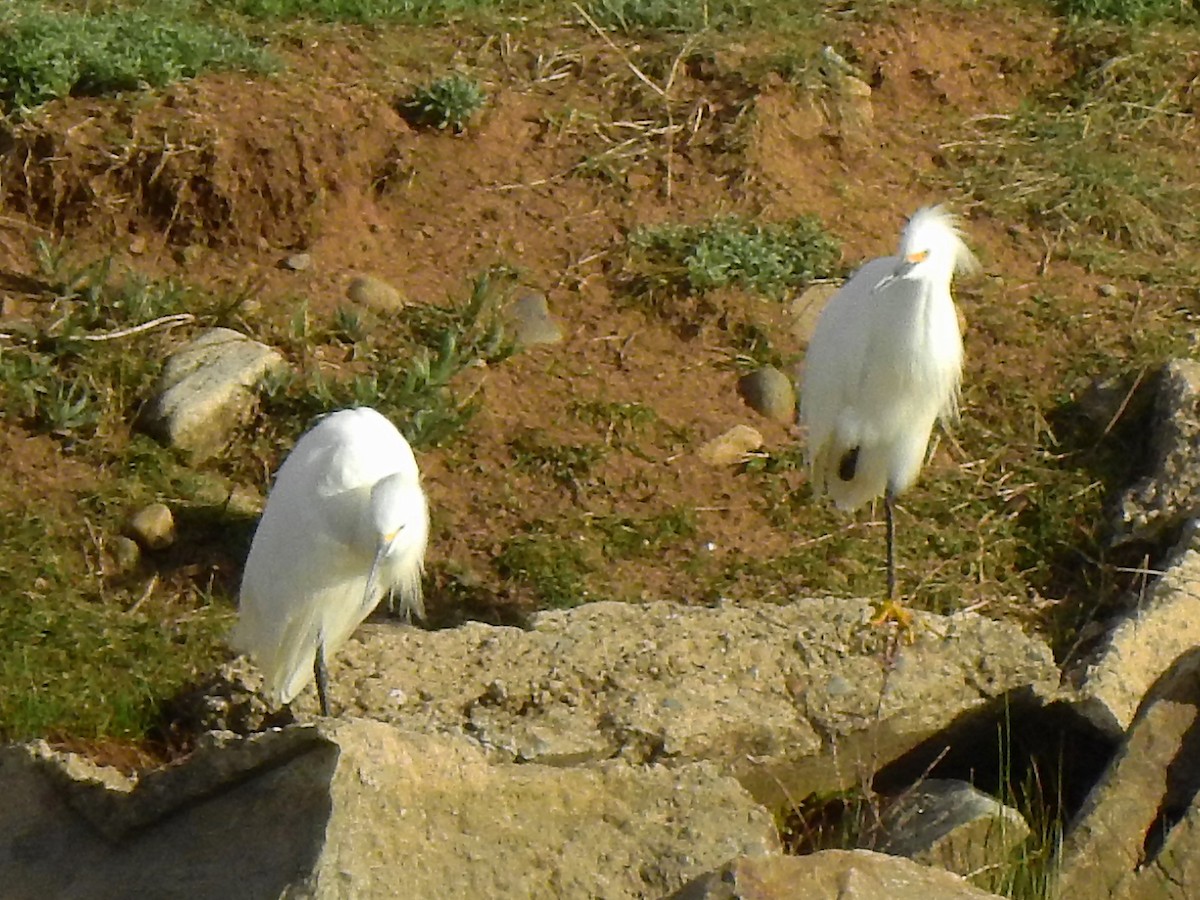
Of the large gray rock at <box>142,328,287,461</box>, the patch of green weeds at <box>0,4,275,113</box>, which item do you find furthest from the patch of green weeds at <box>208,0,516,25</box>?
the large gray rock at <box>142,328,287,461</box>

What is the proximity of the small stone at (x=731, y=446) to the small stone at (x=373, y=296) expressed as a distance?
1113mm

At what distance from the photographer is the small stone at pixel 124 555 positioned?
5.04m

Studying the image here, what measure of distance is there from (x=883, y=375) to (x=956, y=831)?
68.2 inches

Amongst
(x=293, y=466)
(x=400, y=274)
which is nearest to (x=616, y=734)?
(x=293, y=466)

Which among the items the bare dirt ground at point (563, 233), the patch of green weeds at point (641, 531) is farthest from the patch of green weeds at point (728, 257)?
the patch of green weeds at point (641, 531)

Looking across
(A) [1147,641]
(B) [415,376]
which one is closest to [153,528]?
(B) [415,376]

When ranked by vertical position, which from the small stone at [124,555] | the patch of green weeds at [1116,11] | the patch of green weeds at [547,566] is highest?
the patch of green weeds at [1116,11]

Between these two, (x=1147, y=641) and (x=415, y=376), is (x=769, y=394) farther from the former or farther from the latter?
(x=1147, y=641)

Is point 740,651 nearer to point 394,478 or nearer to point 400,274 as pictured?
point 394,478

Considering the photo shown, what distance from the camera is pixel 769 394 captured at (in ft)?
19.3

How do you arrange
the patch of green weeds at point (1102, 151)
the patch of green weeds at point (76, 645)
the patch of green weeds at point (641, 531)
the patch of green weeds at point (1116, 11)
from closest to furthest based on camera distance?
the patch of green weeds at point (76, 645) → the patch of green weeds at point (641, 531) → the patch of green weeds at point (1102, 151) → the patch of green weeds at point (1116, 11)

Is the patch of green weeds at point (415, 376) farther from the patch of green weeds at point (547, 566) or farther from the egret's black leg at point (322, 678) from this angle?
the egret's black leg at point (322, 678)

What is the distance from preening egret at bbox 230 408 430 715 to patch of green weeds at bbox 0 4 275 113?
2044 millimetres

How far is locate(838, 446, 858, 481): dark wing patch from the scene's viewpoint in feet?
17.3
